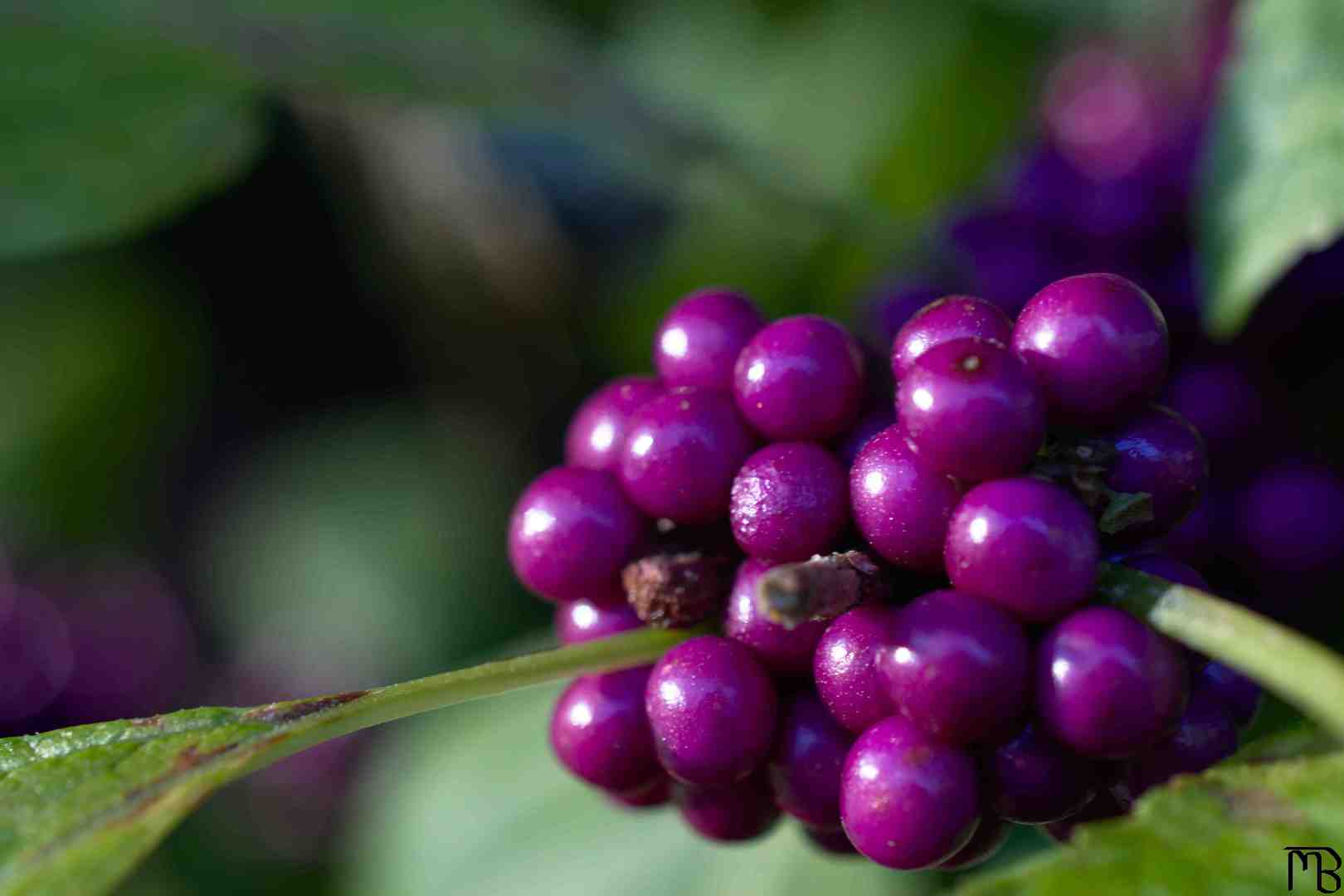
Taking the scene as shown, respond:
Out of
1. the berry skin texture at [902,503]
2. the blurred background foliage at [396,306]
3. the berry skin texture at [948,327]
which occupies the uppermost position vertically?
the berry skin texture at [948,327]

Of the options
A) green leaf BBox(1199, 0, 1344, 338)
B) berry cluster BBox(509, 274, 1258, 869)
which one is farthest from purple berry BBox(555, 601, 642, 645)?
green leaf BBox(1199, 0, 1344, 338)

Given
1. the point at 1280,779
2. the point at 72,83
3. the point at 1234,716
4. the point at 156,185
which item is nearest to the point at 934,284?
the point at 1234,716

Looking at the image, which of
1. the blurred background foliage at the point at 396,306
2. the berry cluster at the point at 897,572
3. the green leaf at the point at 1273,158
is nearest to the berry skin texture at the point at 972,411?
the berry cluster at the point at 897,572

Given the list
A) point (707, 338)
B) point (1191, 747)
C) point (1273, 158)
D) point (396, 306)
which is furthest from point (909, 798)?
point (396, 306)

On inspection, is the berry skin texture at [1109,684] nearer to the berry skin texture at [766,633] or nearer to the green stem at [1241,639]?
the green stem at [1241,639]

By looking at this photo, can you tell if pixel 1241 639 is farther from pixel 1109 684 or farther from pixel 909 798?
pixel 909 798

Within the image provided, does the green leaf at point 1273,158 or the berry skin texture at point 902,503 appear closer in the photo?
the berry skin texture at point 902,503

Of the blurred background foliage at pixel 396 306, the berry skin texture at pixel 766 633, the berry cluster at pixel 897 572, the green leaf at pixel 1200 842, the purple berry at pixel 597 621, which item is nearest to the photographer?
the green leaf at pixel 1200 842
